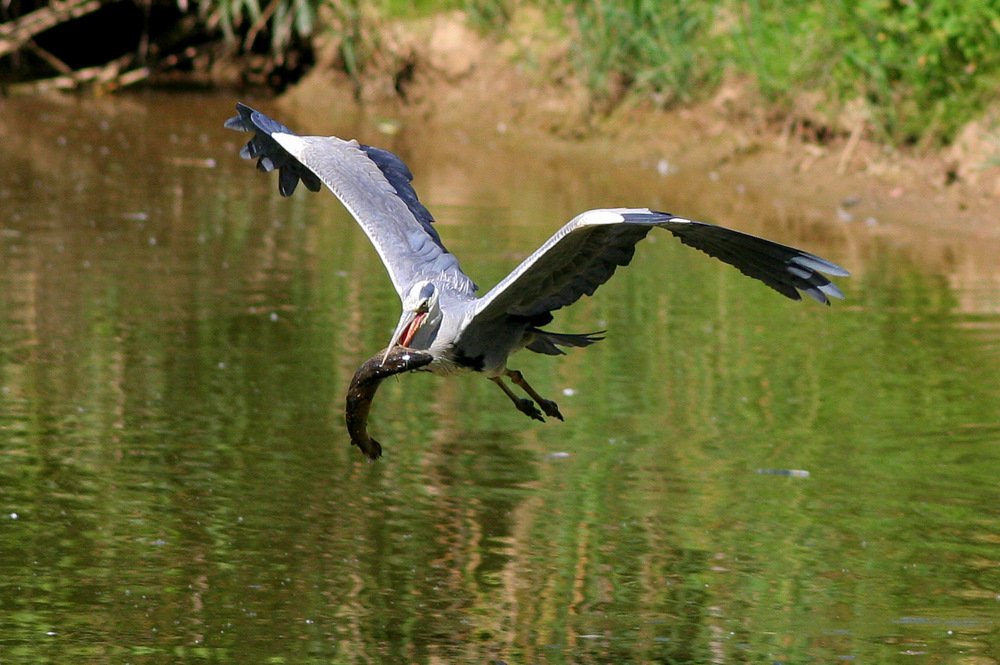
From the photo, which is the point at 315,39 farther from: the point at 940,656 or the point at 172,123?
the point at 940,656

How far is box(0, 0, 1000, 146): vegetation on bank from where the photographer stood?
36.3ft

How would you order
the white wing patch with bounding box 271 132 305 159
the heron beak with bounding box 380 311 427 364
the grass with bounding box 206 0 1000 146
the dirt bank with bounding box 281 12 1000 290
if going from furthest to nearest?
the grass with bounding box 206 0 1000 146, the dirt bank with bounding box 281 12 1000 290, the white wing patch with bounding box 271 132 305 159, the heron beak with bounding box 380 311 427 364

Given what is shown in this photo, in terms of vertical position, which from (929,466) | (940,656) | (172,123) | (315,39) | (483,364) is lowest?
(940,656)

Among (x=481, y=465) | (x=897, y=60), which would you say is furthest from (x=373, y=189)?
(x=897, y=60)

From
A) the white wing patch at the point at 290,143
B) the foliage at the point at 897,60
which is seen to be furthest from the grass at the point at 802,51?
the white wing patch at the point at 290,143

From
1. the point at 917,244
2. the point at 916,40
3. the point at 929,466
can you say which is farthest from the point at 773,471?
the point at 916,40

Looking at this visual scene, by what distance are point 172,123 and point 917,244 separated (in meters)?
6.75

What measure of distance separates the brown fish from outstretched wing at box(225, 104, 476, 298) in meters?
0.46

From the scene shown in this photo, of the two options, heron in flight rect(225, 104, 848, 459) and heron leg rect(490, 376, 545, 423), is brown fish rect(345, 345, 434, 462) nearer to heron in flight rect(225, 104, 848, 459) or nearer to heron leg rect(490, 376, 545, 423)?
heron in flight rect(225, 104, 848, 459)

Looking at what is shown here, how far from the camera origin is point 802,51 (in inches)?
460

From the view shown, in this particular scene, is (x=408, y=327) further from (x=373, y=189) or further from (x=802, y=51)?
(x=802, y=51)

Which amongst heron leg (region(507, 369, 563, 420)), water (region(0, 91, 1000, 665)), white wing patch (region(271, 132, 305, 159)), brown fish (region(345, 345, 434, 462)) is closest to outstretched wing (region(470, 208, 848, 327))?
brown fish (region(345, 345, 434, 462))

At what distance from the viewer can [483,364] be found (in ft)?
17.2

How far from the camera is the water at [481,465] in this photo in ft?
16.0
